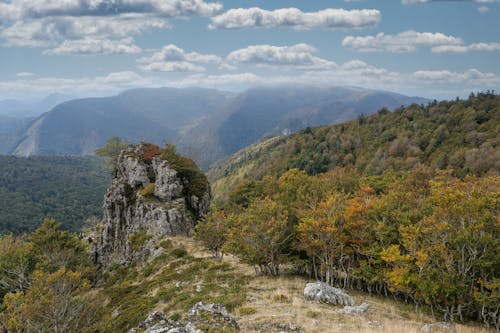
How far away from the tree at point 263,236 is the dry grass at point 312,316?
415 cm

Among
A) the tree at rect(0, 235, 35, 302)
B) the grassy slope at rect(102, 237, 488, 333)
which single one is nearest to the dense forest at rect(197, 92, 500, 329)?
the grassy slope at rect(102, 237, 488, 333)

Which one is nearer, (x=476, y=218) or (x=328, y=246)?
(x=476, y=218)

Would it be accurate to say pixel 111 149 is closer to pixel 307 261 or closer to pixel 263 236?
pixel 263 236

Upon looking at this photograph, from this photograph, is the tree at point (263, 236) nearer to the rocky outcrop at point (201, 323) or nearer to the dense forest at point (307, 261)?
the dense forest at point (307, 261)

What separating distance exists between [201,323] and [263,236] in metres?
19.9

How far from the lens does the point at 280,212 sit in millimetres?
40938

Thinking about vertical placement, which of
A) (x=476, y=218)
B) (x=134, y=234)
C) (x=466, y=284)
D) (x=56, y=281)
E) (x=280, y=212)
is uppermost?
(x=476, y=218)

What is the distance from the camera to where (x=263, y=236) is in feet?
128

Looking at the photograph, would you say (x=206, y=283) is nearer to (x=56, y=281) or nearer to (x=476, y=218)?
(x=56, y=281)

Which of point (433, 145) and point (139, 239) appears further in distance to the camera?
point (433, 145)

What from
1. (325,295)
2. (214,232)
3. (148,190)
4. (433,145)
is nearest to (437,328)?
(325,295)

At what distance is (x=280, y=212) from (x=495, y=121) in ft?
534

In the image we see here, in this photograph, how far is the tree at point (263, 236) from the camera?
38.9 metres

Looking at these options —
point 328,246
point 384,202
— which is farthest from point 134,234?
point 384,202
